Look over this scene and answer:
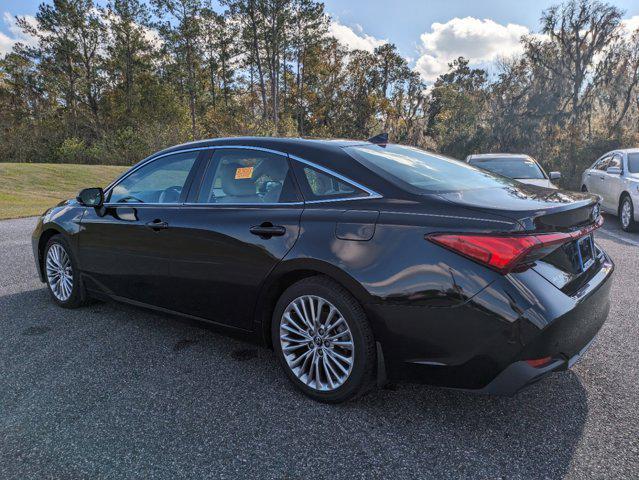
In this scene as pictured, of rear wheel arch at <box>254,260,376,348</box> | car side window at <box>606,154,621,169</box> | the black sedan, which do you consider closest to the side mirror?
the black sedan

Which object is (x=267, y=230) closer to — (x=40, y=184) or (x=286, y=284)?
(x=286, y=284)

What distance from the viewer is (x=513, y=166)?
10.2 meters

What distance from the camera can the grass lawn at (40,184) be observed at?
46.4ft

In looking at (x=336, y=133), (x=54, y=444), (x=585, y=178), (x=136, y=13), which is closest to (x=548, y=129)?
(x=585, y=178)

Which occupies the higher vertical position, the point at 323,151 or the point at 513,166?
the point at 323,151

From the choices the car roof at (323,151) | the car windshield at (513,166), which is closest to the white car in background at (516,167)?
the car windshield at (513,166)

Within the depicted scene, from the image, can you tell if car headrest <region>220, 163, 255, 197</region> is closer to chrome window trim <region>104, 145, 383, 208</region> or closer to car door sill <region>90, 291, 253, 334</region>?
chrome window trim <region>104, 145, 383, 208</region>

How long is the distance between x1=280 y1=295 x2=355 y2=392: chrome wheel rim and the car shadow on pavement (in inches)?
6.7

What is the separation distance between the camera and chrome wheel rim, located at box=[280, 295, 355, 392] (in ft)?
8.91

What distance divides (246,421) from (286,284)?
81cm

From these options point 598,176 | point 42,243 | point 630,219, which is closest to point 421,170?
point 42,243

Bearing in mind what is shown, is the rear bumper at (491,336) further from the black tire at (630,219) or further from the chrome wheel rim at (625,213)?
the chrome wheel rim at (625,213)

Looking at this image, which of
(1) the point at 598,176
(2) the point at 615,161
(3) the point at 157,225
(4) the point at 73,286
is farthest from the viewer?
(1) the point at 598,176

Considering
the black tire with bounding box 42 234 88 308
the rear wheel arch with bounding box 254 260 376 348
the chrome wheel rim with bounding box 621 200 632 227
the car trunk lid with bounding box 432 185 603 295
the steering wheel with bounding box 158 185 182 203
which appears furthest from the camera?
the chrome wheel rim with bounding box 621 200 632 227
